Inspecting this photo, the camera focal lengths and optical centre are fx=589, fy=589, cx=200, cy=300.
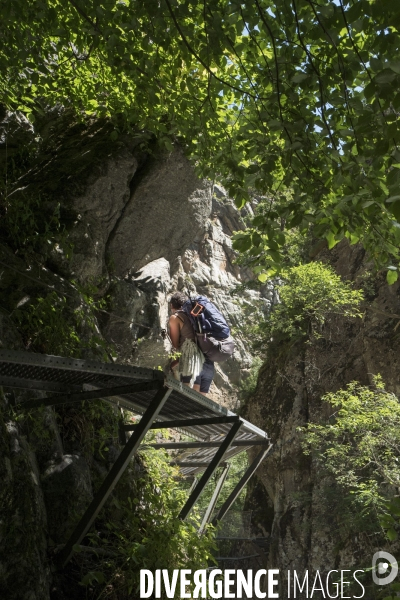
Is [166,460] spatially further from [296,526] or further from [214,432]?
[296,526]

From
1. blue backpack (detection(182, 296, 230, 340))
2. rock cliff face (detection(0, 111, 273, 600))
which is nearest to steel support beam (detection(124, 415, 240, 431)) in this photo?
rock cliff face (detection(0, 111, 273, 600))

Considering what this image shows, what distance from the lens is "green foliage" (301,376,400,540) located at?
38.3 ft

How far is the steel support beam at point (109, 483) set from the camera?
383 cm

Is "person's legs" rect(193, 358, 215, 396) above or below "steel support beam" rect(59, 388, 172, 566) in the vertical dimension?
above

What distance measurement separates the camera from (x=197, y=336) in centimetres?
805

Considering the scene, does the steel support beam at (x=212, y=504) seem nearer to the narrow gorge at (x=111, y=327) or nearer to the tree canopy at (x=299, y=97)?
the narrow gorge at (x=111, y=327)

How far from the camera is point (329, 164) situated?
4.48 metres

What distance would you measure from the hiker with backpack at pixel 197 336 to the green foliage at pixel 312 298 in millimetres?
8093

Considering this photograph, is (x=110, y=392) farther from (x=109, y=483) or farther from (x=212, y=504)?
(x=212, y=504)

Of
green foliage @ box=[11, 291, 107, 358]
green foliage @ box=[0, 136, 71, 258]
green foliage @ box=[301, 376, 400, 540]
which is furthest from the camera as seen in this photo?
green foliage @ box=[301, 376, 400, 540]

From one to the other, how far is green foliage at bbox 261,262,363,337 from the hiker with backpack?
8093 mm

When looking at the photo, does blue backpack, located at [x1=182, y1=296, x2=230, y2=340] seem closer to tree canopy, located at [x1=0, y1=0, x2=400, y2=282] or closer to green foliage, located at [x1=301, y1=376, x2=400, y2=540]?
tree canopy, located at [x1=0, y1=0, x2=400, y2=282]

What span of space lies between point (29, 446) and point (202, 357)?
4039 mm


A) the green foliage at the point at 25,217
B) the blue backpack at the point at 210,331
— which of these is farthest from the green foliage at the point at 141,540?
the blue backpack at the point at 210,331
